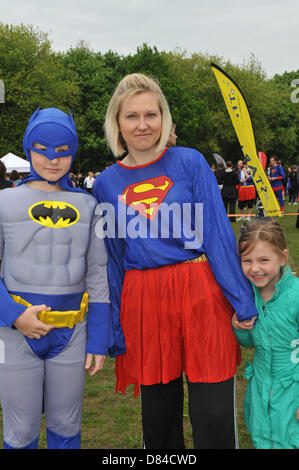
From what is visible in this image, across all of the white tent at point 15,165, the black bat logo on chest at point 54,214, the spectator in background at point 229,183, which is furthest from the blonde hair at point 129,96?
the white tent at point 15,165

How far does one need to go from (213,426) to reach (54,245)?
3.74ft

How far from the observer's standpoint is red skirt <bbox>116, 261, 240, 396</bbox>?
2180 mm

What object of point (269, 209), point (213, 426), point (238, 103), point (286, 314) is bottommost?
point (213, 426)

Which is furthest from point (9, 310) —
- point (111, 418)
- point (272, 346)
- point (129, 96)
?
point (111, 418)

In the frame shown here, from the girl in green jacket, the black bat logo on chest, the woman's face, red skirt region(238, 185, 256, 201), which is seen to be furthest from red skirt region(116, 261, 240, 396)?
red skirt region(238, 185, 256, 201)

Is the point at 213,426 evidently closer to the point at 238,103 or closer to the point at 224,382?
the point at 224,382

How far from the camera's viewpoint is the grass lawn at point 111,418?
3.37 metres

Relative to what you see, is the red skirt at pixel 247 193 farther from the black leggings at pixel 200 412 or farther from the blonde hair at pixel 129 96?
the black leggings at pixel 200 412

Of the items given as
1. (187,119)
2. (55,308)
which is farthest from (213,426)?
(187,119)

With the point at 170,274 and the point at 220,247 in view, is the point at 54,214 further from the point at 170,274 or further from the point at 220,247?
the point at 220,247

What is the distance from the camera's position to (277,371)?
232cm

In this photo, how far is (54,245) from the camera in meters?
2.22

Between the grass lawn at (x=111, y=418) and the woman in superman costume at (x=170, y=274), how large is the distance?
44.2 inches

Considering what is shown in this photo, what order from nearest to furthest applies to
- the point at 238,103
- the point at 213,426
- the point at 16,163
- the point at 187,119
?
the point at 213,426, the point at 238,103, the point at 16,163, the point at 187,119
